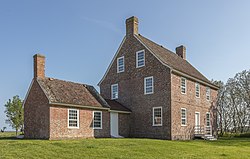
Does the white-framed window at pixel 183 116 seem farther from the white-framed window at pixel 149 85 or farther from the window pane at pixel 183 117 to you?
the white-framed window at pixel 149 85

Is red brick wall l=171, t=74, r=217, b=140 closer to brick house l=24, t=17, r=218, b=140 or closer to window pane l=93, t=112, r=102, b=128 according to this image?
brick house l=24, t=17, r=218, b=140

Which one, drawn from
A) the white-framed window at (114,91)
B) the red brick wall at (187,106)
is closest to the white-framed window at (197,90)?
the red brick wall at (187,106)

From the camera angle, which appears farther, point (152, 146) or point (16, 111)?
point (16, 111)

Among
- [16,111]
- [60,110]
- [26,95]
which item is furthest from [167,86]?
[16,111]

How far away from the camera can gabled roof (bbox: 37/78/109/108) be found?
20625mm

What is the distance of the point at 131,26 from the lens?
2716cm

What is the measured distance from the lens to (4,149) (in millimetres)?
13438

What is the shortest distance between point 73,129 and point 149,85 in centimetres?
810

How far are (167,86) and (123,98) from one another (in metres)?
5.39

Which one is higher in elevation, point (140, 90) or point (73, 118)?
point (140, 90)

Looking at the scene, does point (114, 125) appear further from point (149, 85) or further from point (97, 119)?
point (149, 85)

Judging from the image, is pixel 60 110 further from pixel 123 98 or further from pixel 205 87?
pixel 205 87

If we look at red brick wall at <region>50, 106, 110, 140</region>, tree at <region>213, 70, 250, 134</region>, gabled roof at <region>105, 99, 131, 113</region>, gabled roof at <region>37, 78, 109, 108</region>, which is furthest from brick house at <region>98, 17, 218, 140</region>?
tree at <region>213, 70, 250, 134</region>

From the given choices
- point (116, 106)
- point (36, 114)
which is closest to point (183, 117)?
point (116, 106)
